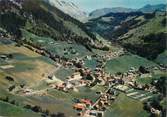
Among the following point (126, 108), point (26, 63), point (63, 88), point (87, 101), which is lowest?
point (126, 108)

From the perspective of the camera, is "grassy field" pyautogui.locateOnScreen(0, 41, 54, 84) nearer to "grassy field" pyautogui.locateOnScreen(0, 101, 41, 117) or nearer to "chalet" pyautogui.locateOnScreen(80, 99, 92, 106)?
"chalet" pyautogui.locateOnScreen(80, 99, 92, 106)

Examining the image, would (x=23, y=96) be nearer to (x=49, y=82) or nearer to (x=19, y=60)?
(x=49, y=82)

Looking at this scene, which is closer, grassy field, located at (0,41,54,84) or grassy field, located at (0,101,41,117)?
grassy field, located at (0,101,41,117)

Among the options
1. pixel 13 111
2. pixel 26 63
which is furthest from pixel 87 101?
pixel 26 63

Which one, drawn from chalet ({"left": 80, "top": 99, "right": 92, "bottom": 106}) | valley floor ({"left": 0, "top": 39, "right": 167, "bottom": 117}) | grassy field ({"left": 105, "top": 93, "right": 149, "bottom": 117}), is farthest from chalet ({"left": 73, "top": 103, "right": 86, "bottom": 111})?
grassy field ({"left": 105, "top": 93, "right": 149, "bottom": 117})

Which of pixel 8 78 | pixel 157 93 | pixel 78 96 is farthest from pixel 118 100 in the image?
pixel 8 78

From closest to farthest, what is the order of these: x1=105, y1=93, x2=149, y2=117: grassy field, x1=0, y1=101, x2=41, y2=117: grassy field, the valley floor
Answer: x1=0, y1=101, x2=41, y2=117: grassy field < the valley floor < x1=105, y1=93, x2=149, y2=117: grassy field

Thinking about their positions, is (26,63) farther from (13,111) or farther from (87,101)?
(13,111)

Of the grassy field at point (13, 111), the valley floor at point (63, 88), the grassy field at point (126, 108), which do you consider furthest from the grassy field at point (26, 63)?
the grassy field at point (13, 111)
